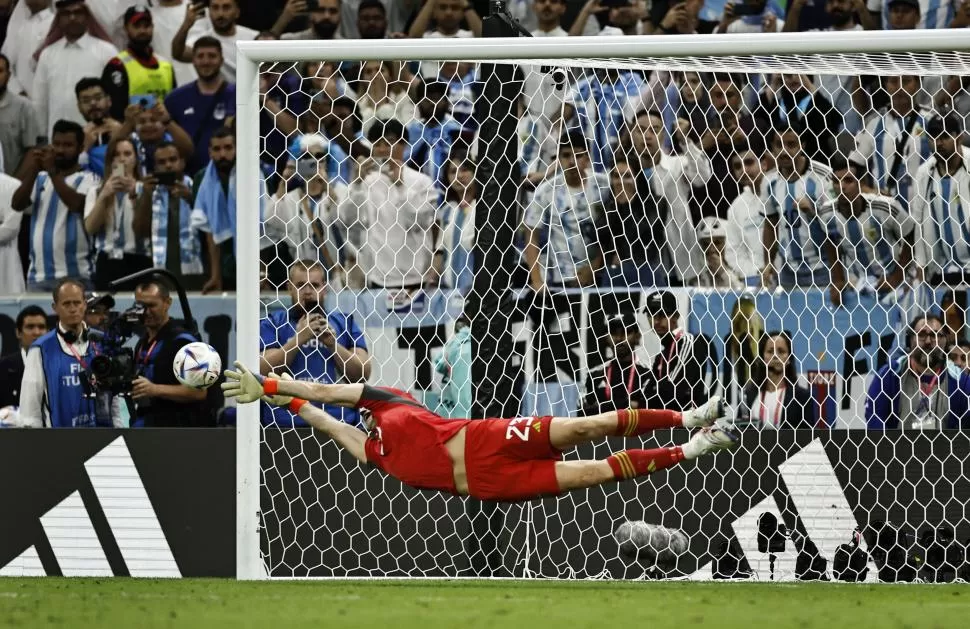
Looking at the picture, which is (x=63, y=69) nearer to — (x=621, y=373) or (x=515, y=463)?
(x=621, y=373)

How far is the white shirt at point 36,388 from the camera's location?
8.48 meters

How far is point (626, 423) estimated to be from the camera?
6461 millimetres

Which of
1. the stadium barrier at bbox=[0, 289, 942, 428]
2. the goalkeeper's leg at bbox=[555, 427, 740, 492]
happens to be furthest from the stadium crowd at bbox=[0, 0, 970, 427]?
the goalkeeper's leg at bbox=[555, 427, 740, 492]

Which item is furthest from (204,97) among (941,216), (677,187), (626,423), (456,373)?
(941,216)

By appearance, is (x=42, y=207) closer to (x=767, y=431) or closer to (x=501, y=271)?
(x=501, y=271)

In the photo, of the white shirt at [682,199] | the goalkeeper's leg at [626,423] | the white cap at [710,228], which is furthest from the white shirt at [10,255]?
the goalkeeper's leg at [626,423]

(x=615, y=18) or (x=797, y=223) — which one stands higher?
(x=615, y=18)

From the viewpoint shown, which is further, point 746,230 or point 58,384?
point 746,230

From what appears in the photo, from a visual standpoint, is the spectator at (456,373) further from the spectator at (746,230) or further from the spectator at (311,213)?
the spectator at (746,230)

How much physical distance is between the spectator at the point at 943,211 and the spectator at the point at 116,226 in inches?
216

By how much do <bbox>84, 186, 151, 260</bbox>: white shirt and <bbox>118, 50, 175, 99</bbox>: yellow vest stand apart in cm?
115

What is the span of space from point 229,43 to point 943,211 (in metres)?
5.78

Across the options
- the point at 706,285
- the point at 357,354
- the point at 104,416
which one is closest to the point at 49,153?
the point at 104,416

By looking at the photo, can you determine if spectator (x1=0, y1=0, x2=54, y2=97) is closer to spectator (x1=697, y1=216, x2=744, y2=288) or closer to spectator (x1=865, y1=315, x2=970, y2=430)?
spectator (x1=697, y1=216, x2=744, y2=288)
